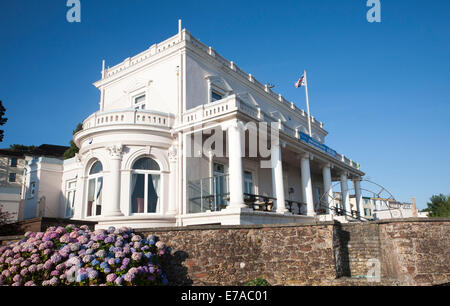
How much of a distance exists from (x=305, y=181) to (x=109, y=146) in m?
11.1

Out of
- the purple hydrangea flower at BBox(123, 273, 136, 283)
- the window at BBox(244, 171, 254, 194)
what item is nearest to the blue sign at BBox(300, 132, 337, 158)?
the window at BBox(244, 171, 254, 194)

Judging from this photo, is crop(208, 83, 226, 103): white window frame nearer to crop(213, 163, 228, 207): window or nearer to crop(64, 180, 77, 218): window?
crop(213, 163, 228, 207): window

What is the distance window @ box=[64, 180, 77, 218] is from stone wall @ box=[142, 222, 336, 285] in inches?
460

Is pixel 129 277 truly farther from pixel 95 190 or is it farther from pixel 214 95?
pixel 214 95

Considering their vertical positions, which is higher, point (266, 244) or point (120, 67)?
point (120, 67)

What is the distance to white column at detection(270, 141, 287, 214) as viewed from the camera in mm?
17422

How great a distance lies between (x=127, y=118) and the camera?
16672mm

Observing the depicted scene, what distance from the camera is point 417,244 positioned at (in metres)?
9.05

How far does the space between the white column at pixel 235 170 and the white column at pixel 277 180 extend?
316 centimetres

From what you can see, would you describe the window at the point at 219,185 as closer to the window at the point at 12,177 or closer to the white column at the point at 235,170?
the white column at the point at 235,170

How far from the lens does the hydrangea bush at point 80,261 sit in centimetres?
730

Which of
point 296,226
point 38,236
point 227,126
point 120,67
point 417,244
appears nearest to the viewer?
point 38,236

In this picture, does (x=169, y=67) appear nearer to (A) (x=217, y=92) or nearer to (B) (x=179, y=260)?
(A) (x=217, y=92)
